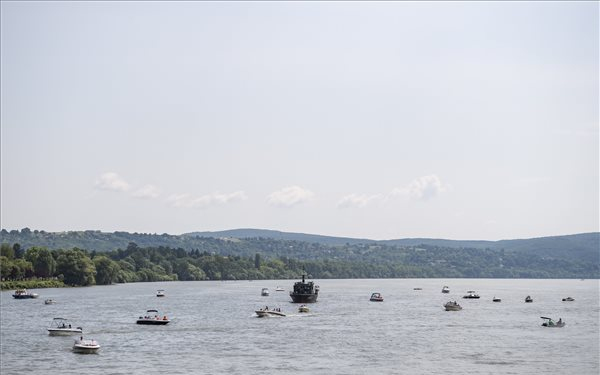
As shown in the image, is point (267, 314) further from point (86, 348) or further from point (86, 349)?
point (86, 348)

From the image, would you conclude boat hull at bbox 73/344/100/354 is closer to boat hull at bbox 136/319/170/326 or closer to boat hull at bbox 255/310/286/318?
boat hull at bbox 136/319/170/326

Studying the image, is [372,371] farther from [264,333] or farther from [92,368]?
[264,333]

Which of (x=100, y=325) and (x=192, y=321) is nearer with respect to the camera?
(x=100, y=325)

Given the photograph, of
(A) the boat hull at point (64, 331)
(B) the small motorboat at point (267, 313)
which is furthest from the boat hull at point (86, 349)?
(B) the small motorboat at point (267, 313)

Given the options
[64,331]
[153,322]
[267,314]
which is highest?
[267,314]

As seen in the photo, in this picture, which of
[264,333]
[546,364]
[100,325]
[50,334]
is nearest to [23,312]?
[100,325]

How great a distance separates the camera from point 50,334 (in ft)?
482

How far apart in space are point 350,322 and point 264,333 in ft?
109

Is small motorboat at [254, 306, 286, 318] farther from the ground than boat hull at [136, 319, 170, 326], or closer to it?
farther from the ground

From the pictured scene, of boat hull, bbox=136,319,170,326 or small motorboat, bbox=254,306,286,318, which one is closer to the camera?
boat hull, bbox=136,319,170,326

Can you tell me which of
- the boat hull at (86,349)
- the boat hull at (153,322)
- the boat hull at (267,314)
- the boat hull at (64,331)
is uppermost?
the boat hull at (267,314)

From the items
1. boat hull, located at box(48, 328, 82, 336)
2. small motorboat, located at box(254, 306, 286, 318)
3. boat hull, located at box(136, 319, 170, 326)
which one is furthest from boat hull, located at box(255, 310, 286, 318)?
boat hull, located at box(48, 328, 82, 336)

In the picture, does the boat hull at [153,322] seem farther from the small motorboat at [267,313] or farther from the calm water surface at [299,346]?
the small motorboat at [267,313]

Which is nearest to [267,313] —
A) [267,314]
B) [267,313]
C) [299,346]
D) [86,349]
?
[267,313]
